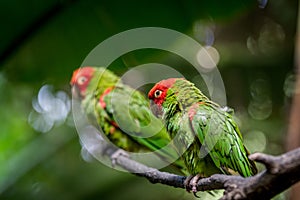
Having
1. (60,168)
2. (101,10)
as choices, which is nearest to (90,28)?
(101,10)

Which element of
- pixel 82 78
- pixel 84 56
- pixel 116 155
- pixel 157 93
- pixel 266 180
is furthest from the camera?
pixel 84 56

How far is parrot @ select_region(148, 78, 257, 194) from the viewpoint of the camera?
1.42 feet

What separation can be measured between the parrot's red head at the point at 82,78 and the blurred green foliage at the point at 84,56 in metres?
0.07

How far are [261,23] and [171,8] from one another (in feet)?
2.06

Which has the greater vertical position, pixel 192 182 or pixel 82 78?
pixel 82 78

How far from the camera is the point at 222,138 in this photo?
1.47ft

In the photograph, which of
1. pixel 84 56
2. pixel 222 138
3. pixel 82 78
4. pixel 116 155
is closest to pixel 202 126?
pixel 222 138

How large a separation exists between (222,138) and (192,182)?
0.22 ft

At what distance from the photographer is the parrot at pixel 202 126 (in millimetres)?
432

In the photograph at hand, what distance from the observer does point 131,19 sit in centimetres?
102

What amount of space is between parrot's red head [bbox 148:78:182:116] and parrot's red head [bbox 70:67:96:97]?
0.25m

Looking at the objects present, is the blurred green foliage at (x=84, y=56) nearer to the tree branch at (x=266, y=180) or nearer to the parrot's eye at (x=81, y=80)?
the parrot's eye at (x=81, y=80)

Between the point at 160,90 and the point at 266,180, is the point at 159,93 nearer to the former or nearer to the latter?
the point at 160,90

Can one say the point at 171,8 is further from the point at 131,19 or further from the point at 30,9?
the point at 30,9
